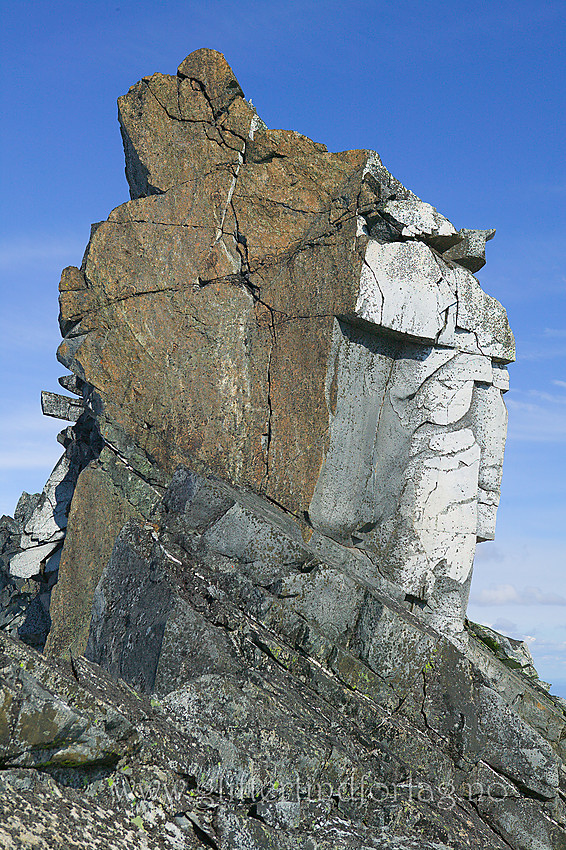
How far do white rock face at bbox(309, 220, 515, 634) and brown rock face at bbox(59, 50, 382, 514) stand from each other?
1.34 feet

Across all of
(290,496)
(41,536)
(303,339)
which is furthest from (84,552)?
(41,536)

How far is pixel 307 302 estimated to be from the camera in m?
7.00

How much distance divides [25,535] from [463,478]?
20.3 ft

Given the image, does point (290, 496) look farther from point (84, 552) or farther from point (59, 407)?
point (59, 407)

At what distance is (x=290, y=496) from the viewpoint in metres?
6.90

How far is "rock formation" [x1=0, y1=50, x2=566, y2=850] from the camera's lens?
4.79 meters

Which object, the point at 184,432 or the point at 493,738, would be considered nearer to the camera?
the point at 493,738

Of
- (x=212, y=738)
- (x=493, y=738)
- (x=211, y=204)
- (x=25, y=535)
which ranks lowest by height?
(x=212, y=738)

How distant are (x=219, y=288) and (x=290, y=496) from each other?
197cm

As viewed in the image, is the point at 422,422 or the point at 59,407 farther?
the point at 59,407

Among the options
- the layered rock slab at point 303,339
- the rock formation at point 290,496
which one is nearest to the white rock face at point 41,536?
the rock formation at point 290,496

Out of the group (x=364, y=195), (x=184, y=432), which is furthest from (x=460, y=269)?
(x=184, y=432)

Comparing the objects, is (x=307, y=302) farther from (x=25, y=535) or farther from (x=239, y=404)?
(x=25, y=535)

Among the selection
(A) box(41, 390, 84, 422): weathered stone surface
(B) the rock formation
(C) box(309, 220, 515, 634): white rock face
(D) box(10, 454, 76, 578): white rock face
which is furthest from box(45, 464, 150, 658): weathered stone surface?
(A) box(41, 390, 84, 422): weathered stone surface
